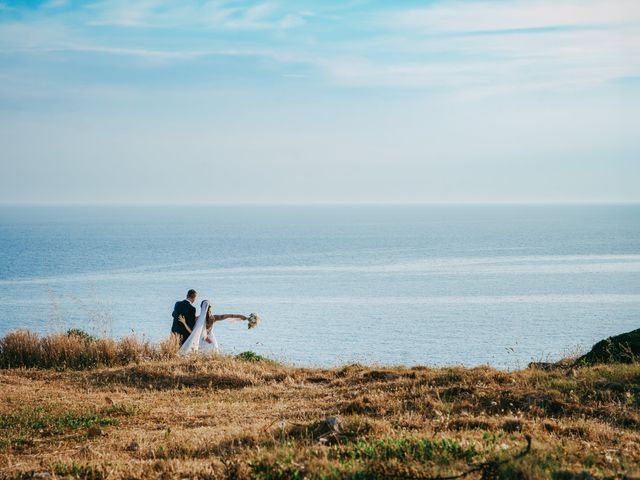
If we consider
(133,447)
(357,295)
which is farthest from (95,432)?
(357,295)

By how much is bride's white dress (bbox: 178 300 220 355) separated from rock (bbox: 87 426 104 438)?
25.8 ft

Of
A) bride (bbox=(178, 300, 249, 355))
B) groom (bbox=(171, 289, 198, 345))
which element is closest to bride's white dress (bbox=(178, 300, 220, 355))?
bride (bbox=(178, 300, 249, 355))

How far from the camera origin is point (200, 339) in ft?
62.8

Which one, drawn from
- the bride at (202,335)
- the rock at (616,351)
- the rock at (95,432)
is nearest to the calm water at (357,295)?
the bride at (202,335)

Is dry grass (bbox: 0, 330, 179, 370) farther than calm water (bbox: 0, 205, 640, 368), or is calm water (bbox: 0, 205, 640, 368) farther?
calm water (bbox: 0, 205, 640, 368)

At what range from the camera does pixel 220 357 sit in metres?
17.0

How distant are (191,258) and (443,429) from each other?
10058cm

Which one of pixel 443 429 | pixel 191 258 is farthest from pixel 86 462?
pixel 191 258

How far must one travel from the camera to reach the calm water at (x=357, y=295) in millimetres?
40656

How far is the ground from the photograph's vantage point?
7148 millimetres

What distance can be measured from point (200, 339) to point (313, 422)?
10.3 meters

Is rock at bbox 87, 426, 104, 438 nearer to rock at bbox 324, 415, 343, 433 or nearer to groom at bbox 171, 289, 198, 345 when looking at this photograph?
rock at bbox 324, 415, 343, 433

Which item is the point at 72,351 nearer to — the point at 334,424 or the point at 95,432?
the point at 95,432

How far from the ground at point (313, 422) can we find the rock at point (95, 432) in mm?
28
